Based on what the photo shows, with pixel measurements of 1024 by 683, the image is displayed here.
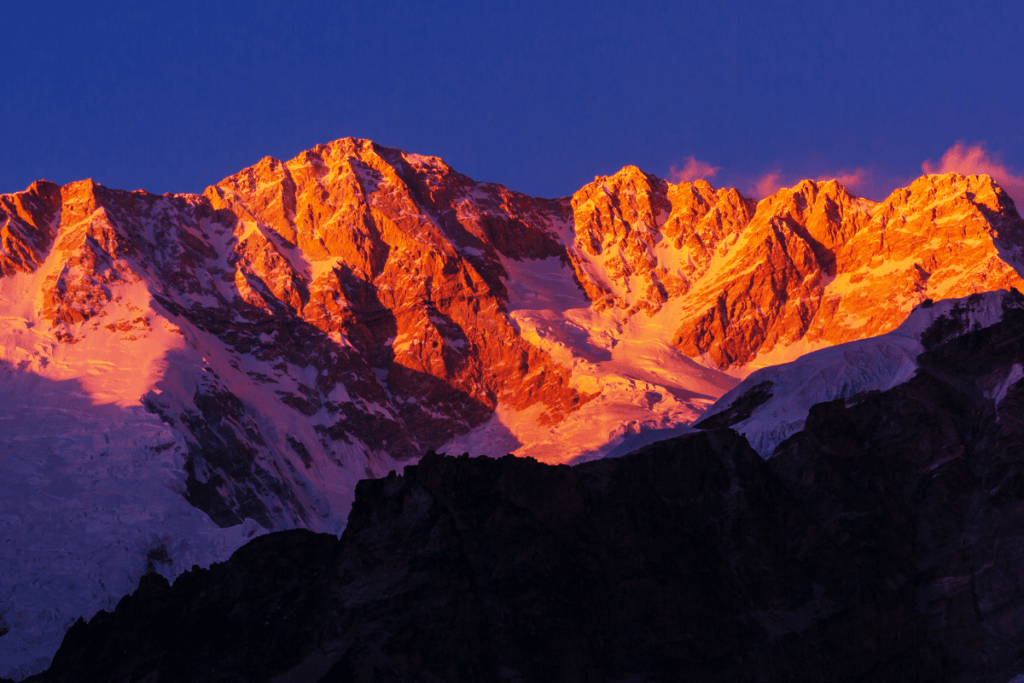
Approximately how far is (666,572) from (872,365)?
51.3 meters

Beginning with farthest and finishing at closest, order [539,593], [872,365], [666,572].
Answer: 1. [872,365]
2. [666,572]
3. [539,593]

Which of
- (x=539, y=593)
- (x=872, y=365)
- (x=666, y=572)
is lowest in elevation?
(x=539, y=593)

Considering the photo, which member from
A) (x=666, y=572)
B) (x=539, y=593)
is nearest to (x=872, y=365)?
(x=666, y=572)

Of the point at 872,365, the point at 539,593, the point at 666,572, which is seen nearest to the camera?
the point at 539,593

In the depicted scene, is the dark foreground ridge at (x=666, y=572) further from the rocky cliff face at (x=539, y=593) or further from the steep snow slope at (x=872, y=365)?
the steep snow slope at (x=872, y=365)

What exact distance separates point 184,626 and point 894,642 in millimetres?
78365

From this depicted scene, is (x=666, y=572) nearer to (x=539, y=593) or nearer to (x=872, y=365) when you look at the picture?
(x=539, y=593)

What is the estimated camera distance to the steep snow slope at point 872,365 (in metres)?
184

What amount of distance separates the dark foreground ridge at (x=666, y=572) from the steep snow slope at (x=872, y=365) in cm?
616

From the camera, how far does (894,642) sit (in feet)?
489

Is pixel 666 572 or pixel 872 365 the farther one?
pixel 872 365

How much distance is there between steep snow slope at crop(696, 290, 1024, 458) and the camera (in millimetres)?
184000

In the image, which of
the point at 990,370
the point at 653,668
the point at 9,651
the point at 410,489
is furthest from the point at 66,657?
the point at 990,370

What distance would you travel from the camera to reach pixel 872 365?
191125 mm
